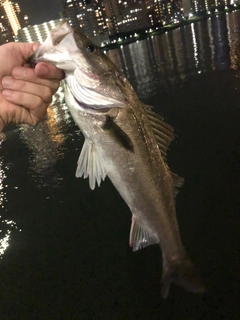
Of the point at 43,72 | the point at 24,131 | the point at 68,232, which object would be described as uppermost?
the point at 43,72

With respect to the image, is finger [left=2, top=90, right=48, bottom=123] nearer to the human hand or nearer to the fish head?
the human hand

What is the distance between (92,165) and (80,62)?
2.48 feet

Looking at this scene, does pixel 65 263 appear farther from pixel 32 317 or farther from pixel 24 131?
pixel 24 131

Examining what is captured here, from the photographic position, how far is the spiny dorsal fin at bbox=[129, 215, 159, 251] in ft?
8.27

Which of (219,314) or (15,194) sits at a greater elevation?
(219,314)

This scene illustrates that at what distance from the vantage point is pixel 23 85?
2301 millimetres

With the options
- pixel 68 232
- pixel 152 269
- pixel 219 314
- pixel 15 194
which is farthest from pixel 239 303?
pixel 15 194

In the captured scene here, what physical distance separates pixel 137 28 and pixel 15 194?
12727cm

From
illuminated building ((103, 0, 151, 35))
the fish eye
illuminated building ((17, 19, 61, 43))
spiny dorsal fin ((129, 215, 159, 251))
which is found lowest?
illuminated building ((103, 0, 151, 35))

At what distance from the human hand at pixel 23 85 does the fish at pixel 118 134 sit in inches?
3.9

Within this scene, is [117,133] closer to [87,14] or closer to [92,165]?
[92,165]

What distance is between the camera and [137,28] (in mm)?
123250

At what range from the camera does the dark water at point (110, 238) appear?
15.3ft

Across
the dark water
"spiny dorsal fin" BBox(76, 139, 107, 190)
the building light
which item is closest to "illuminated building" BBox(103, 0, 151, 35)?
the building light
